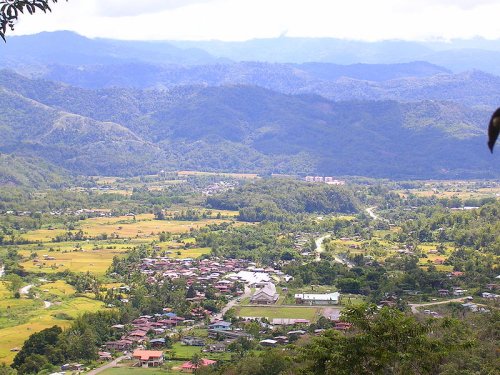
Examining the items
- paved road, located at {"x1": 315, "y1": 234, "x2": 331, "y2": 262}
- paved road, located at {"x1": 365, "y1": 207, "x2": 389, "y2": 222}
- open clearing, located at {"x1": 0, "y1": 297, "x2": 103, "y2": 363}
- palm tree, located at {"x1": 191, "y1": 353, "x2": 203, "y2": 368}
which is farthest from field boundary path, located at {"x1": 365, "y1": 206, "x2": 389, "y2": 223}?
palm tree, located at {"x1": 191, "y1": 353, "x2": 203, "y2": 368}

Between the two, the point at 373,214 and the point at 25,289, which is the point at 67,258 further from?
the point at 373,214

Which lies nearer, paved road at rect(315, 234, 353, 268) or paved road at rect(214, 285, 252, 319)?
paved road at rect(214, 285, 252, 319)

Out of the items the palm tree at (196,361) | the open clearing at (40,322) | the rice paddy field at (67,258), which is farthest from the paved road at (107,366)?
the open clearing at (40,322)

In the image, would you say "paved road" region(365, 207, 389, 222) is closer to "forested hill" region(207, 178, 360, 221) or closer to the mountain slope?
"forested hill" region(207, 178, 360, 221)

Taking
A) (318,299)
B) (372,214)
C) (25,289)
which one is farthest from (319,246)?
(25,289)

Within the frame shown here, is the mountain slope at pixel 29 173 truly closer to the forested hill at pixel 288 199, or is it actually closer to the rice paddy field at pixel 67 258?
the forested hill at pixel 288 199

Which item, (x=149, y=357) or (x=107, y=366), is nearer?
(x=107, y=366)

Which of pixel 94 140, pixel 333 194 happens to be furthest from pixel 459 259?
pixel 94 140
